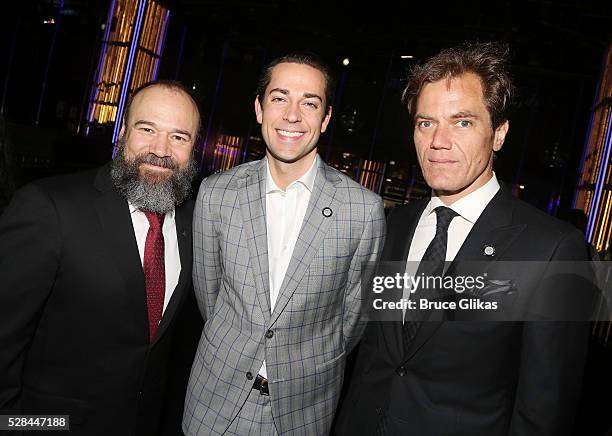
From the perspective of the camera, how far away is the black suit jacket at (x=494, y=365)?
4.71 feet

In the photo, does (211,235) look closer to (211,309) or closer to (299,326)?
(211,309)

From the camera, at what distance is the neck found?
2055 mm

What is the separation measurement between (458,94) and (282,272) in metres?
1.01

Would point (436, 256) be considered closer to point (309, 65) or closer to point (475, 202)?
point (475, 202)

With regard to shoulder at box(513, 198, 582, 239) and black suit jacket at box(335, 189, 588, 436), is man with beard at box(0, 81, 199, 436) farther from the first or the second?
shoulder at box(513, 198, 582, 239)

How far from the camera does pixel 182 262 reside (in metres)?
2.08

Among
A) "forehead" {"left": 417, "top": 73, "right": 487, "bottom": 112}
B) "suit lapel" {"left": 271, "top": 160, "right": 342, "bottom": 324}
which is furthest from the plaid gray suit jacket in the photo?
"forehead" {"left": 417, "top": 73, "right": 487, "bottom": 112}

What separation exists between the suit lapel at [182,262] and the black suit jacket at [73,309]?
0.41 ft

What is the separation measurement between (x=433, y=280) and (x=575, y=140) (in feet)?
42.0

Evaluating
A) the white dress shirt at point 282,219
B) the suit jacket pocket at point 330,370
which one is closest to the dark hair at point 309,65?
the white dress shirt at point 282,219

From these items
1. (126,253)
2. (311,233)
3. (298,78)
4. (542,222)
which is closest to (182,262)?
(126,253)

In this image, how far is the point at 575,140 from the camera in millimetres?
12195

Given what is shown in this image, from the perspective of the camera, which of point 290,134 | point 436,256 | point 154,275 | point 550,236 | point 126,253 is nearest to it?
point 550,236

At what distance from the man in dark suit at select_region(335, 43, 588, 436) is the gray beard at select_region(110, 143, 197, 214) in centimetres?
103
